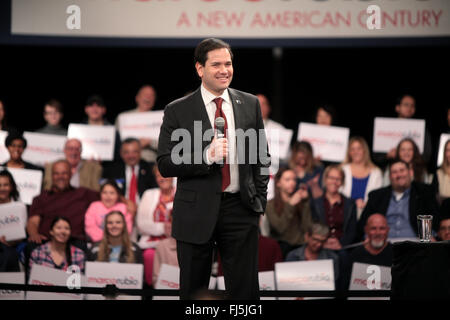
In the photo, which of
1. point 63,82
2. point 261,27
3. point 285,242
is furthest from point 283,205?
point 63,82

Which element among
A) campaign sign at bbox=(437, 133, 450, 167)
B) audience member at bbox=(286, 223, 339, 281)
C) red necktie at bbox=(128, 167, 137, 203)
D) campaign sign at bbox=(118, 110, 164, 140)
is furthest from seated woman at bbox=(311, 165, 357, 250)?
campaign sign at bbox=(118, 110, 164, 140)

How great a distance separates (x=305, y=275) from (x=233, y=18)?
7.48 ft

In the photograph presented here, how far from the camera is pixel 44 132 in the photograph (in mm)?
6969

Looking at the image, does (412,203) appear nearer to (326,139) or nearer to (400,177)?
(400,177)

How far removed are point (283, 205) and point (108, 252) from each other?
1449 mm

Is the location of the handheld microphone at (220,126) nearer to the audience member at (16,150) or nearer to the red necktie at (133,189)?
the red necktie at (133,189)

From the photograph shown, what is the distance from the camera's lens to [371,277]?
221 inches

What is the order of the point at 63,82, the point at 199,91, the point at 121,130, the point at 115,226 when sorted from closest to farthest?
the point at 199,91
the point at 115,226
the point at 121,130
the point at 63,82

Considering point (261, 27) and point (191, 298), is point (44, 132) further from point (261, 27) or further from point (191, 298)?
point (191, 298)

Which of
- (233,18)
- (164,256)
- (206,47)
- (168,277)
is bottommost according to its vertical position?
(168,277)

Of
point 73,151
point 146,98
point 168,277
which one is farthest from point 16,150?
point 168,277

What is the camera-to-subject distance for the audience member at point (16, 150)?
643cm

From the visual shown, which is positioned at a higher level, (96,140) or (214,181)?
(96,140)
